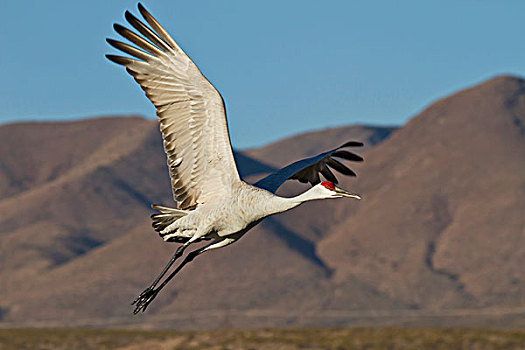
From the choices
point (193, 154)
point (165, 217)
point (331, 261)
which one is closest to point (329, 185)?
point (193, 154)

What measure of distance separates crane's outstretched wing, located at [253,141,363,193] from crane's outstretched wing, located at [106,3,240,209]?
881 mm

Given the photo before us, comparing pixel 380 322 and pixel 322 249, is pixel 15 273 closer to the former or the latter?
pixel 322 249

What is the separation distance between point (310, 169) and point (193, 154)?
13.4 ft

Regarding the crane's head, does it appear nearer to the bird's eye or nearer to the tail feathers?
the bird's eye

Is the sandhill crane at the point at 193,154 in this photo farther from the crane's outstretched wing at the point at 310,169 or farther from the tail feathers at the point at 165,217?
the crane's outstretched wing at the point at 310,169

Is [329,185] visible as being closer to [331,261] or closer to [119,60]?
[119,60]

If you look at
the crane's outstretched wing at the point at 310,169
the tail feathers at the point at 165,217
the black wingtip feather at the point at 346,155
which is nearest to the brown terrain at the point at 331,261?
the crane's outstretched wing at the point at 310,169

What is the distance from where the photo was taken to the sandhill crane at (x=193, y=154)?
642 inches

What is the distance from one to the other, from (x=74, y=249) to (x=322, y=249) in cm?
4677

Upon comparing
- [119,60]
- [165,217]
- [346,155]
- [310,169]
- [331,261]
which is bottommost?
[331,261]

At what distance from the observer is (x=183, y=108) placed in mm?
16688

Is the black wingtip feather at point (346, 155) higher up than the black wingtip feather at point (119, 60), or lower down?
lower down

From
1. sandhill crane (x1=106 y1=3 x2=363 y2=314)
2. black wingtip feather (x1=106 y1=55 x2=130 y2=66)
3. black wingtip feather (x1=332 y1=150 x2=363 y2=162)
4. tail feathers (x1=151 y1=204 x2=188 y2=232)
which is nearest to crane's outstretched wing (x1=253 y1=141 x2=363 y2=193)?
black wingtip feather (x1=332 y1=150 x2=363 y2=162)

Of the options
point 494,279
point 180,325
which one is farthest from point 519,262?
point 180,325
